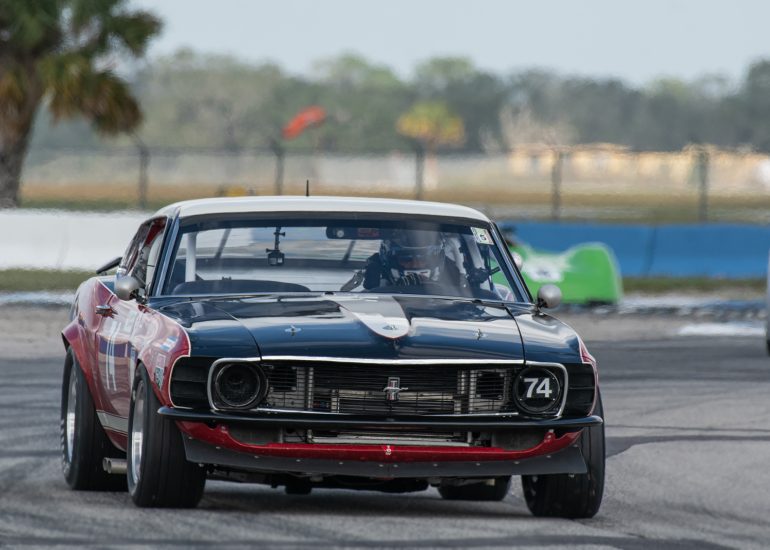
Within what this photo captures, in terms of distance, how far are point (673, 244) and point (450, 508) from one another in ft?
68.0

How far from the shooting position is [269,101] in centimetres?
14912

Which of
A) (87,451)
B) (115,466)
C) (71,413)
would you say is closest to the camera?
(115,466)

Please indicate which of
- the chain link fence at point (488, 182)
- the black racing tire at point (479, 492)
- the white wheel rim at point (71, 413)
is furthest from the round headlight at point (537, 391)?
the chain link fence at point (488, 182)

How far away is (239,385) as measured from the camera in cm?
723

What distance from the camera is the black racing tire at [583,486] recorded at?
759cm

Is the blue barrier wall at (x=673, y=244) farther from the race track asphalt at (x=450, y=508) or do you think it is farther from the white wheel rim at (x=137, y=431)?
the white wheel rim at (x=137, y=431)

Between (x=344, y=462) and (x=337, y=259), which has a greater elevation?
(x=337, y=259)

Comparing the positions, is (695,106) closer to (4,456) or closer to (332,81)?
(332,81)

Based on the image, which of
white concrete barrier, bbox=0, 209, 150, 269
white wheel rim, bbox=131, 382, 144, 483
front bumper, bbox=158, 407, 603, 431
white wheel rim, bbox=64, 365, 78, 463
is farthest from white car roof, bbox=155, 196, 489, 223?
white concrete barrier, bbox=0, 209, 150, 269

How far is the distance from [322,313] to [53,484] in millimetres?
1869

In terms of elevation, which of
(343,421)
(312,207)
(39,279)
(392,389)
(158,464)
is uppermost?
(312,207)

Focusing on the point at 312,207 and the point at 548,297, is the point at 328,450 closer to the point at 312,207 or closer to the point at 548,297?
the point at 548,297

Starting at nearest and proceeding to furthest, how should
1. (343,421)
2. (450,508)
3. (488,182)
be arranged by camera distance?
(343,421) < (450,508) < (488,182)

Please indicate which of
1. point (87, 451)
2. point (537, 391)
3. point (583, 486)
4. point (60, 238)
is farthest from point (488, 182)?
point (537, 391)
